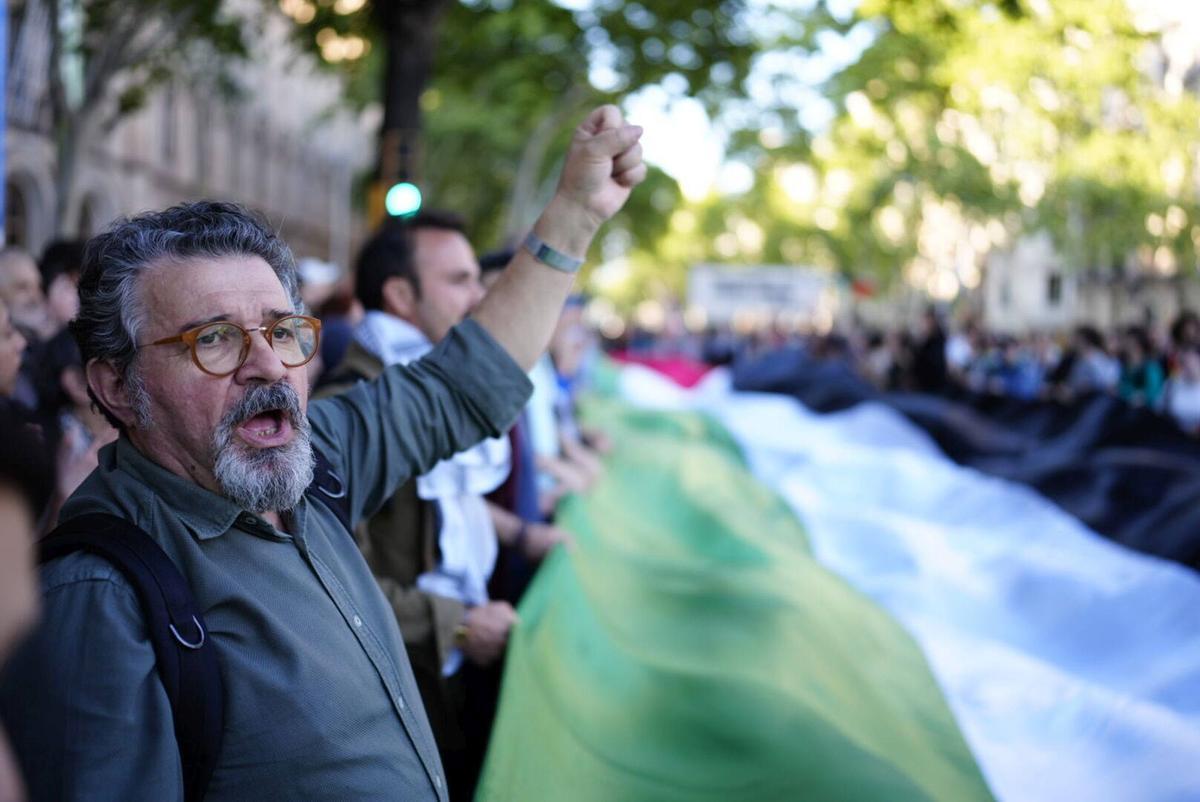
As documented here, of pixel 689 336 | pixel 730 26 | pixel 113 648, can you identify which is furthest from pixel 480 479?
pixel 689 336

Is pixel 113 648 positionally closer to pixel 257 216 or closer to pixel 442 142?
pixel 257 216

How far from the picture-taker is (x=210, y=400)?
2090 millimetres

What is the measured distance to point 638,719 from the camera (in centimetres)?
364

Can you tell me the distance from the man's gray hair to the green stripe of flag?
1.24m

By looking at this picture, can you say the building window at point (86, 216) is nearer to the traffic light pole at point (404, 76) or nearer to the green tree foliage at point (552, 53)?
the green tree foliage at point (552, 53)

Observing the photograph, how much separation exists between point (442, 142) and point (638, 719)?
28985 millimetres

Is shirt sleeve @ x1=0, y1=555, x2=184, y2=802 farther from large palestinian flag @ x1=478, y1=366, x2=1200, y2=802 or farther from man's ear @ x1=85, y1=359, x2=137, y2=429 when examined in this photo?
large palestinian flag @ x1=478, y1=366, x2=1200, y2=802

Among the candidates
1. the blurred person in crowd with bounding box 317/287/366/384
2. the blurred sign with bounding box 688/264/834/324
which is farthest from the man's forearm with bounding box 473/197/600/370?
the blurred sign with bounding box 688/264/834/324

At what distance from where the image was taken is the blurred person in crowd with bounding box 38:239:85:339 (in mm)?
4801

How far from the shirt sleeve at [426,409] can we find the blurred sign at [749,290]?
43.4 meters

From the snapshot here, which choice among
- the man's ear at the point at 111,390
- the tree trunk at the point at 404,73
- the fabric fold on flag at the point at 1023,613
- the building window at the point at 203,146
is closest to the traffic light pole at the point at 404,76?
the tree trunk at the point at 404,73

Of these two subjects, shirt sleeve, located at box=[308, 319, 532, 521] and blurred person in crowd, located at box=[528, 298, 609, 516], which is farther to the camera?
blurred person in crowd, located at box=[528, 298, 609, 516]

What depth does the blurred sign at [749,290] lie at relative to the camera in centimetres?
4600

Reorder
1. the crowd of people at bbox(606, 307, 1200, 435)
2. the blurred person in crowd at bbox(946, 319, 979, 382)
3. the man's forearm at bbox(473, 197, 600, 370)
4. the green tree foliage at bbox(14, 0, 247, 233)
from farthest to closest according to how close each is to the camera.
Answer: the blurred person in crowd at bbox(946, 319, 979, 382), the crowd of people at bbox(606, 307, 1200, 435), the green tree foliage at bbox(14, 0, 247, 233), the man's forearm at bbox(473, 197, 600, 370)
